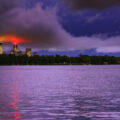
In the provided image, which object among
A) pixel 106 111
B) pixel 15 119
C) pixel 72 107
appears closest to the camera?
pixel 15 119

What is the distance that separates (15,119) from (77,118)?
3.71 m

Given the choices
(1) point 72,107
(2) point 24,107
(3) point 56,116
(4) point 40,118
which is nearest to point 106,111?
(1) point 72,107

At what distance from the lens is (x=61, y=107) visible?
16781 mm

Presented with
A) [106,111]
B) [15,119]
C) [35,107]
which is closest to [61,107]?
[35,107]

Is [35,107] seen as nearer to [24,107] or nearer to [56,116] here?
[24,107]

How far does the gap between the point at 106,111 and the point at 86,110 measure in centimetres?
137

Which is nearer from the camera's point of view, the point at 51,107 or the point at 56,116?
the point at 56,116

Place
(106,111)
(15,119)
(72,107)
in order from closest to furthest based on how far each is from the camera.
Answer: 1. (15,119)
2. (106,111)
3. (72,107)

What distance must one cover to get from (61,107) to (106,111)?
11.1 ft

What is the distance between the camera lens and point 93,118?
44.2ft

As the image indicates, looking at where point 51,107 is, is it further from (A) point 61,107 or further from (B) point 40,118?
(B) point 40,118

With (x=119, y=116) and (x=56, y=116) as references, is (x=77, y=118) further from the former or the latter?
(x=119, y=116)

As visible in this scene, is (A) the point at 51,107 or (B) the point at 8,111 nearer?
(B) the point at 8,111

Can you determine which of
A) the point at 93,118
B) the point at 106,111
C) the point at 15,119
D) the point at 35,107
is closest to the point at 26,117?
the point at 15,119
